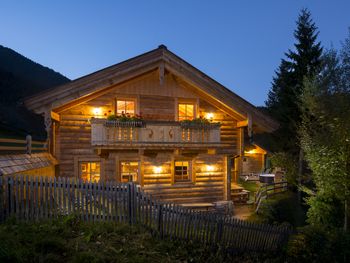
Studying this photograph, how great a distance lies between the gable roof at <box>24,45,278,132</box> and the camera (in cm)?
1331

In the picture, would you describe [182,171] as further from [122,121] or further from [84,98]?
[84,98]

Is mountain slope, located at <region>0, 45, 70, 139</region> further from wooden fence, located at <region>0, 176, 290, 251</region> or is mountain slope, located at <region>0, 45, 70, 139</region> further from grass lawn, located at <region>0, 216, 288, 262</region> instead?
grass lawn, located at <region>0, 216, 288, 262</region>

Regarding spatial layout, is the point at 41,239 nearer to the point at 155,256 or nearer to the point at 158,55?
the point at 155,256

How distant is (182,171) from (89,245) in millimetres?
9769

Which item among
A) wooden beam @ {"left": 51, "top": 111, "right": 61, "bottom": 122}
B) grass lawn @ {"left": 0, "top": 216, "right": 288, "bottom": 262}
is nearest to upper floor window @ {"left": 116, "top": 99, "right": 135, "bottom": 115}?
wooden beam @ {"left": 51, "top": 111, "right": 61, "bottom": 122}

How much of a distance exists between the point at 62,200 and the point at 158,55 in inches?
380

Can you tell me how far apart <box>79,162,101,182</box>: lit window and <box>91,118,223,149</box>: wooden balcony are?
246 cm

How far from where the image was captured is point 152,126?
13820 mm

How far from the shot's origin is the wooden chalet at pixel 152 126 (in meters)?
13.5

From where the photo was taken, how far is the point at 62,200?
29.6ft

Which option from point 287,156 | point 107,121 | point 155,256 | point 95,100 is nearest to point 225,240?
point 155,256

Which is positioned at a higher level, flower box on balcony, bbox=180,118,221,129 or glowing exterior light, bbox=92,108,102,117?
glowing exterior light, bbox=92,108,102,117

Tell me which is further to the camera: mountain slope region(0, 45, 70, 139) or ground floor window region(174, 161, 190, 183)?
mountain slope region(0, 45, 70, 139)

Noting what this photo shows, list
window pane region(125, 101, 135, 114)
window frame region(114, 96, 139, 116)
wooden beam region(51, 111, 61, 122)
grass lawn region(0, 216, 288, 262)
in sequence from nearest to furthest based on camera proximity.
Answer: grass lawn region(0, 216, 288, 262)
wooden beam region(51, 111, 61, 122)
window frame region(114, 96, 139, 116)
window pane region(125, 101, 135, 114)
